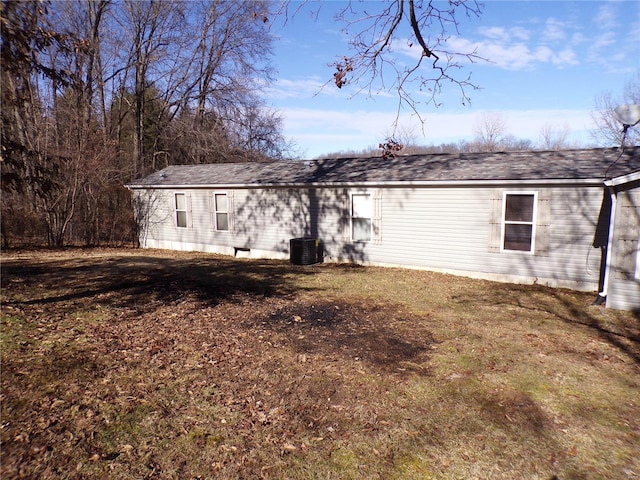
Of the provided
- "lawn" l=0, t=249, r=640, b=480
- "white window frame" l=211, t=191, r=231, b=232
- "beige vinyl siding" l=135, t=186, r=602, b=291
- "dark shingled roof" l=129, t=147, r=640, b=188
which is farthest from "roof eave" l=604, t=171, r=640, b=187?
"white window frame" l=211, t=191, r=231, b=232

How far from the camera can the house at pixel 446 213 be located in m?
9.49

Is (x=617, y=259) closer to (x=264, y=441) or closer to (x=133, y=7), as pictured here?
(x=264, y=441)

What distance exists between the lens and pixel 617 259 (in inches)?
318

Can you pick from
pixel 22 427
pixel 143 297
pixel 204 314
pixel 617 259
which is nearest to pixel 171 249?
pixel 143 297

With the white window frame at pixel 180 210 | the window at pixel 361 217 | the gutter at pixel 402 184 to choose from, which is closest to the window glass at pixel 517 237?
the gutter at pixel 402 184

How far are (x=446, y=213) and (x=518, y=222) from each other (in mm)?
1987

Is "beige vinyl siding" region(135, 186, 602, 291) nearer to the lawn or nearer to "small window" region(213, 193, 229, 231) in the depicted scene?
"small window" region(213, 193, 229, 231)

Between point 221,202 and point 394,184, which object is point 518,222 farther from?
point 221,202

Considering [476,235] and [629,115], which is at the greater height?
[629,115]

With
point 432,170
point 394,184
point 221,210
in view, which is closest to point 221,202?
point 221,210

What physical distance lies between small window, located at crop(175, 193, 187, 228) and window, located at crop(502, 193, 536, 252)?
1326cm

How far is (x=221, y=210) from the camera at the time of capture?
54.5 ft

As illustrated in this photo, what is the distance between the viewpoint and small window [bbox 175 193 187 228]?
17.6m

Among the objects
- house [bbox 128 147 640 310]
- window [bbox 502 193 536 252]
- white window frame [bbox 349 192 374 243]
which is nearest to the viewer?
house [bbox 128 147 640 310]
